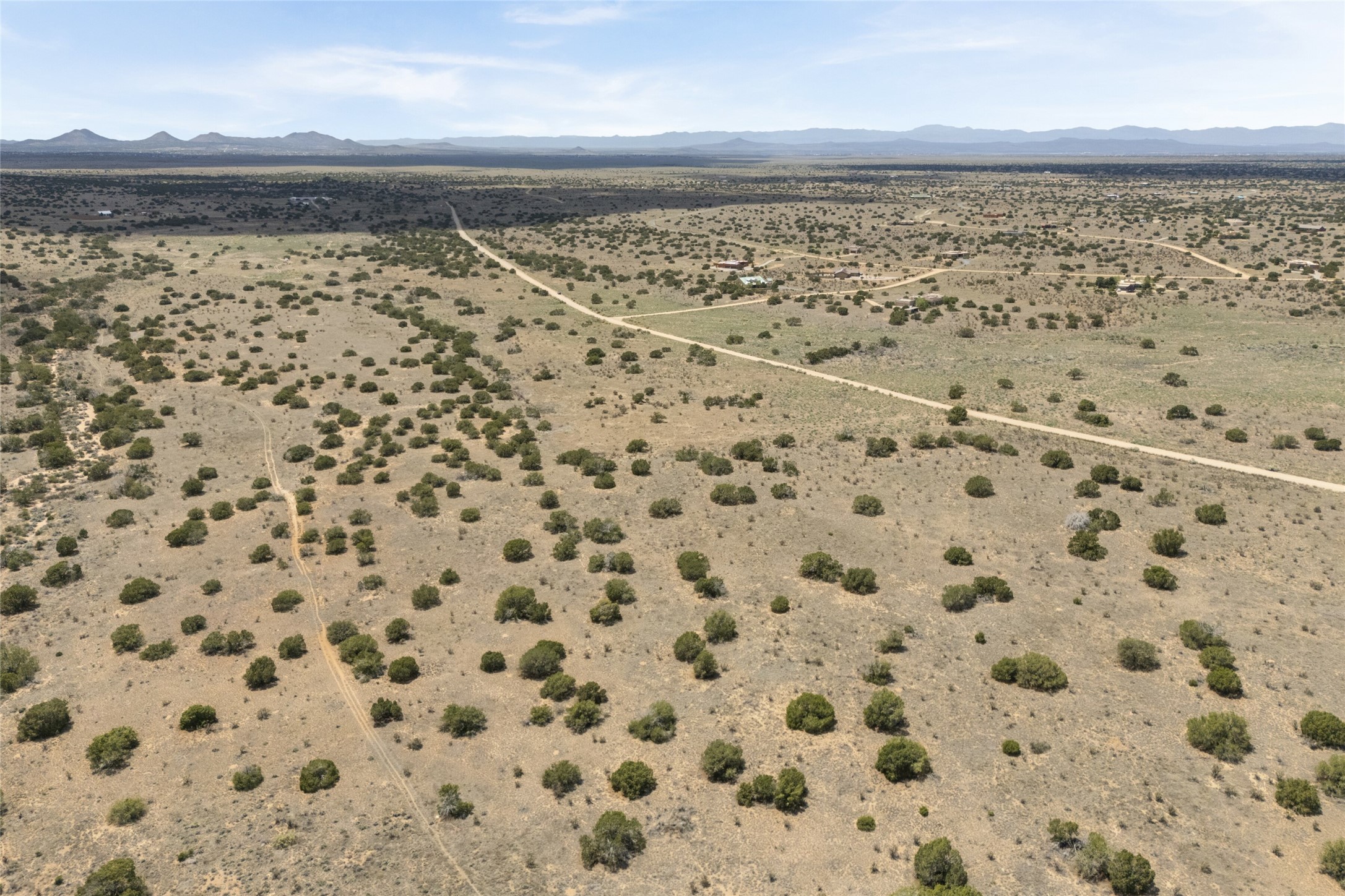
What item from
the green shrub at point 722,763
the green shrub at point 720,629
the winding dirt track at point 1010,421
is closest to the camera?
the green shrub at point 722,763

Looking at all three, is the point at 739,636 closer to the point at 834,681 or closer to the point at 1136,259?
the point at 834,681

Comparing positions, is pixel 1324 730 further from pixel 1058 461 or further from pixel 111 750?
pixel 111 750

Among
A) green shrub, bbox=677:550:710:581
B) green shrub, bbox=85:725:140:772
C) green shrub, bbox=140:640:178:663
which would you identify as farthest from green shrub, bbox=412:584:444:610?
green shrub, bbox=677:550:710:581

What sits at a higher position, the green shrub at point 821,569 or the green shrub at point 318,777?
the green shrub at point 821,569

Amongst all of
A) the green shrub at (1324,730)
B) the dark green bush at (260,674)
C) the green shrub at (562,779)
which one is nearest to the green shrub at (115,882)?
the dark green bush at (260,674)

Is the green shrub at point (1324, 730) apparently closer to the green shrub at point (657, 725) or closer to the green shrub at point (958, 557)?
the green shrub at point (958, 557)

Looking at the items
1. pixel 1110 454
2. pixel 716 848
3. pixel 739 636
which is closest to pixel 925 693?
pixel 739 636
